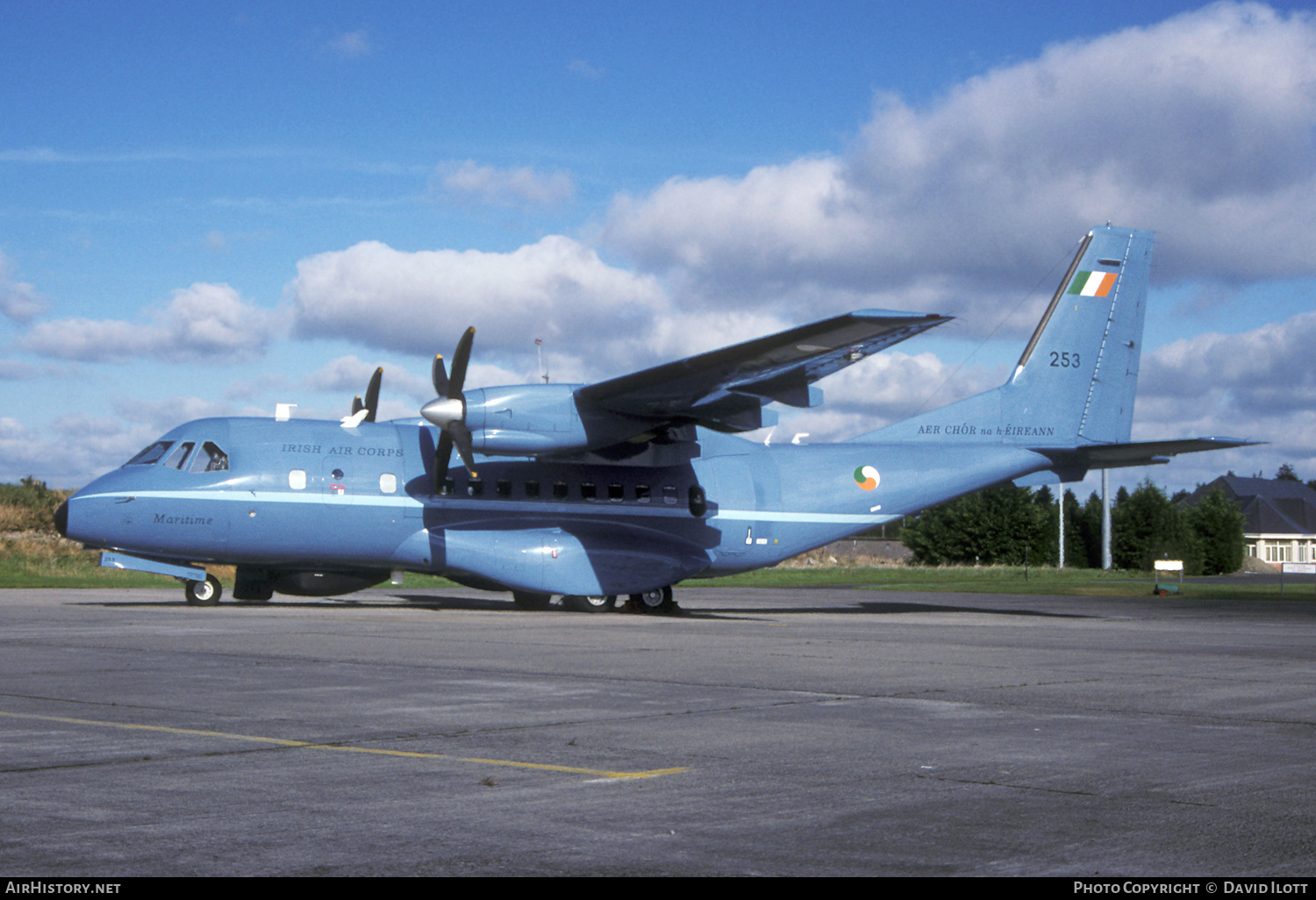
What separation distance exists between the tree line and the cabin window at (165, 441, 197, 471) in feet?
200

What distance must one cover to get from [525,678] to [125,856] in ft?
22.9

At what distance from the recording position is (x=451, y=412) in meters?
21.3

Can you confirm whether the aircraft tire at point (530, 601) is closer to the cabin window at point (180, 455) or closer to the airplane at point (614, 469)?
the airplane at point (614, 469)

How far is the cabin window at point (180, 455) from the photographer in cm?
2220

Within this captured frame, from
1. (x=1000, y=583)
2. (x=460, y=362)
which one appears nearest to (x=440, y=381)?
(x=460, y=362)

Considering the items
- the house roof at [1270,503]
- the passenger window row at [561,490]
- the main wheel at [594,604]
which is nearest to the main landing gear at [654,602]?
the main wheel at [594,604]

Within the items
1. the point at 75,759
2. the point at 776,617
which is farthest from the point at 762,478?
the point at 75,759

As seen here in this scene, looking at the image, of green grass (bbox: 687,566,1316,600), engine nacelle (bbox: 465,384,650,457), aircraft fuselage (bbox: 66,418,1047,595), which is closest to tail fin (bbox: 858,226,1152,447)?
aircraft fuselage (bbox: 66,418,1047,595)

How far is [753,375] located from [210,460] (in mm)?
10279

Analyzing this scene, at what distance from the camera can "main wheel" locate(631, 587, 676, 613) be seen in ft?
82.7

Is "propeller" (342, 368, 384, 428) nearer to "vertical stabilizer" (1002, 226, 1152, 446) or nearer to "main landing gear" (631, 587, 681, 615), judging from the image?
"main landing gear" (631, 587, 681, 615)

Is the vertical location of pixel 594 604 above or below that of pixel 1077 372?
below

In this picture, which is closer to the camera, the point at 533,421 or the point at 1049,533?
the point at 533,421

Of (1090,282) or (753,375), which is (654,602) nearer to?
(753,375)
